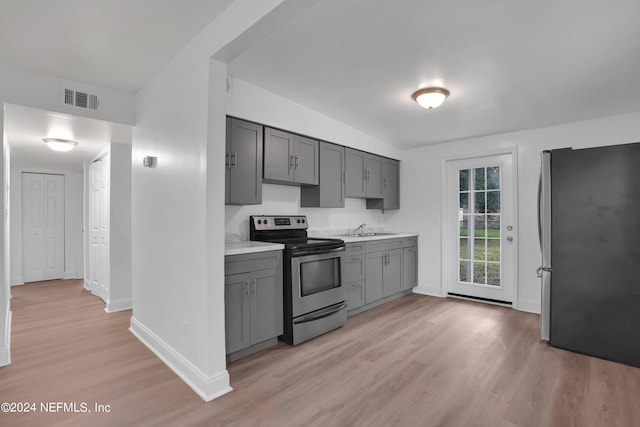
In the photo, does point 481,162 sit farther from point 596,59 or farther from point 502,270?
point 596,59

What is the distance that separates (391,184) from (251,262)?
3.09 metres

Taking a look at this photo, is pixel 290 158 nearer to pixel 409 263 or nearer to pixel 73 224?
pixel 409 263

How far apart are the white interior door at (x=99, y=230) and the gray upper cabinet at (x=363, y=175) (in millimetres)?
3202

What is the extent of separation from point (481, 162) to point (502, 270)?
5.00 feet

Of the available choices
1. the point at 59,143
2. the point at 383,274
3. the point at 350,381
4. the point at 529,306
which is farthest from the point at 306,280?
the point at 59,143

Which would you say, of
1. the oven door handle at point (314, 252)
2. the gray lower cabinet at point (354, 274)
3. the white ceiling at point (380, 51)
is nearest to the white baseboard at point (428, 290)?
the gray lower cabinet at point (354, 274)

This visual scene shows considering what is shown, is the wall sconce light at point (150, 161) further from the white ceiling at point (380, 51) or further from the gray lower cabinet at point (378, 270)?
the gray lower cabinet at point (378, 270)

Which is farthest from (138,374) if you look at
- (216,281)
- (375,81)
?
(375,81)

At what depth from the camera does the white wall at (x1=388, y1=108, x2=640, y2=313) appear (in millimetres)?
3746

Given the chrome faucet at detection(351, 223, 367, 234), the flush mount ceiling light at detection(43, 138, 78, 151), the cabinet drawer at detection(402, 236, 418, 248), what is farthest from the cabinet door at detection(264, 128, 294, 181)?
the flush mount ceiling light at detection(43, 138, 78, 151)

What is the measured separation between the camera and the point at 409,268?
4.86 meters

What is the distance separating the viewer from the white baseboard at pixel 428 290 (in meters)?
4.83

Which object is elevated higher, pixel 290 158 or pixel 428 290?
pixel 290 158

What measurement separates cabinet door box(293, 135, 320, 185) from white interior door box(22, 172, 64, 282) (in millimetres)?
5332
